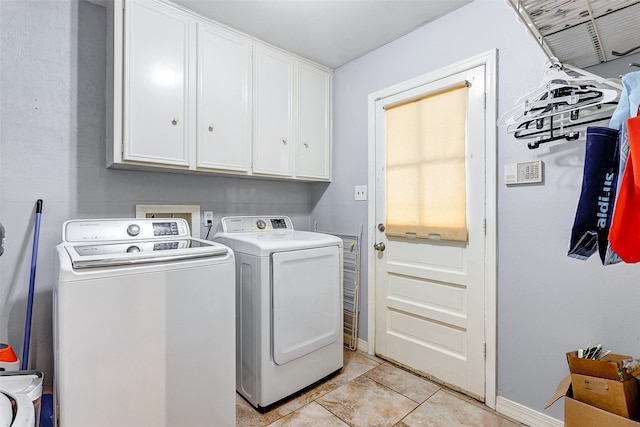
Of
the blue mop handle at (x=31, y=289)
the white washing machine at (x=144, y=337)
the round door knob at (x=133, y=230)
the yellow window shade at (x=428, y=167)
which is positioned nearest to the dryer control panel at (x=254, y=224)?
the round door knob at (x=133, y=230)

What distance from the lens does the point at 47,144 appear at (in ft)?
5.96

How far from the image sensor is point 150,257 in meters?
1.39

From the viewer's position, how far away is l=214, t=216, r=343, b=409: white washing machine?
1854 mm

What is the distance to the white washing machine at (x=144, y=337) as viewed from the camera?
4.01ft

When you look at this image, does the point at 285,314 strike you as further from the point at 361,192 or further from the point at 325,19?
the point at 325,19

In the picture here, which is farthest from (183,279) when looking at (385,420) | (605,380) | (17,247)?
(605,380)

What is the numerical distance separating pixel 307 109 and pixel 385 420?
89.1 inches

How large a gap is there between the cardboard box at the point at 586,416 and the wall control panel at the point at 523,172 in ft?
3.28

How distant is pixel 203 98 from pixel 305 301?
146 centimetres

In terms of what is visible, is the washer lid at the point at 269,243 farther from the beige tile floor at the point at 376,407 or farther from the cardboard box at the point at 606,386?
the cardboard box at the point at 606,386

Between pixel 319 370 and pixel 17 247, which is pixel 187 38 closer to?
pixel 17 247

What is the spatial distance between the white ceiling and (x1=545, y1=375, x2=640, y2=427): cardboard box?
7.15 feet

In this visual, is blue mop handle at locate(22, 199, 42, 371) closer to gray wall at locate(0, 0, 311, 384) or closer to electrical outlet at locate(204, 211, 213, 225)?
gray wall at locate(0, 0, 311, 384)

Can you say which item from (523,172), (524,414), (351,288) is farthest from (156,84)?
(524,414)
